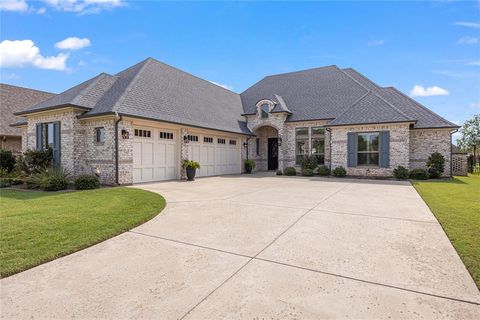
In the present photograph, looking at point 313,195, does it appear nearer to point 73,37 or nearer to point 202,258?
point 202,258

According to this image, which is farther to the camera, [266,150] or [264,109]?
[266,150]

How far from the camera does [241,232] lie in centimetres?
500

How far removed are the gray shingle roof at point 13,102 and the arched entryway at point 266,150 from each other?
1794 centimetres

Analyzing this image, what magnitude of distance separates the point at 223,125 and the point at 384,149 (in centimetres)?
1012

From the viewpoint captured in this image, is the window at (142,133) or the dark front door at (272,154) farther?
the dark front door at (272,154)

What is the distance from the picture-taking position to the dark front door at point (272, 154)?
22406 millimetres

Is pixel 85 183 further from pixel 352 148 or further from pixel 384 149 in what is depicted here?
pixel 384 149

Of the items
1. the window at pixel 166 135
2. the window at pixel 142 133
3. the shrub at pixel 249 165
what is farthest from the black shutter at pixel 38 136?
the shrub at pixel 249 165

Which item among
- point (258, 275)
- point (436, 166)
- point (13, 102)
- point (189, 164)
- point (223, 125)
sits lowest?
point (258, 275)

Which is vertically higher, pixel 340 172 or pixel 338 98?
pixel 338 98

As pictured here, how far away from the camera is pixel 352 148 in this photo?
53.0 feet

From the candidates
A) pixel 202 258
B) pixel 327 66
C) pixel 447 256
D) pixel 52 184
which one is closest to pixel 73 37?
pixel 52 184

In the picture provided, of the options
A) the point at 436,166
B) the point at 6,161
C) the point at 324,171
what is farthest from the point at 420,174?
the point at 6,161

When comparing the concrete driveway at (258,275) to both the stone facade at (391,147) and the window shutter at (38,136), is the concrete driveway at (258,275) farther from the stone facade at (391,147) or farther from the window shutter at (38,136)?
the window shutter at (38,136)
